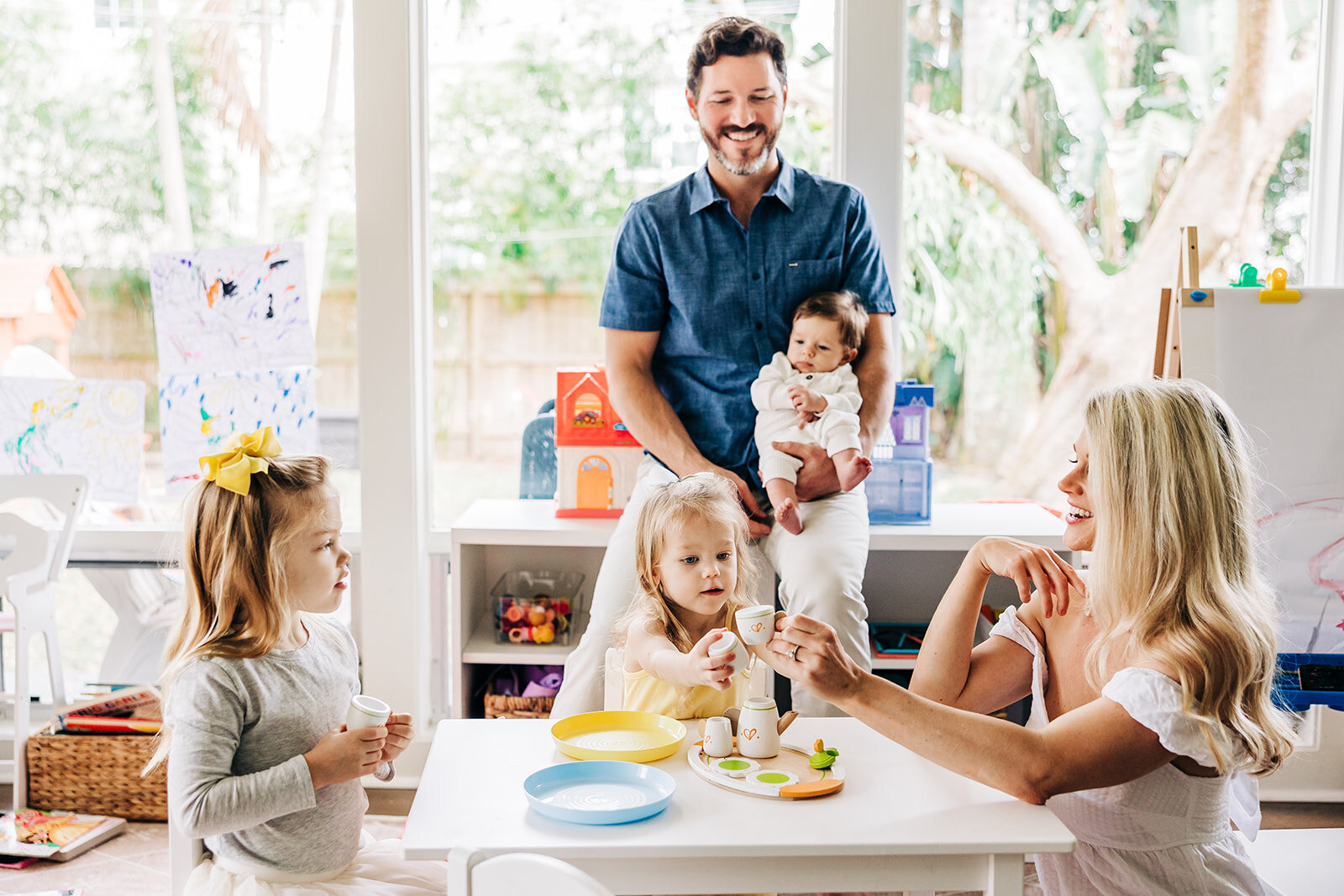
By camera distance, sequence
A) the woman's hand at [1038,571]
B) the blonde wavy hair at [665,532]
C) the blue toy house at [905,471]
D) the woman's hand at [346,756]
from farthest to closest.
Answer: the blue toy house at [905,471], the blonde wavy hair at [665,532], the woman's hand at [1038,571], the woman's hand at [346,756]

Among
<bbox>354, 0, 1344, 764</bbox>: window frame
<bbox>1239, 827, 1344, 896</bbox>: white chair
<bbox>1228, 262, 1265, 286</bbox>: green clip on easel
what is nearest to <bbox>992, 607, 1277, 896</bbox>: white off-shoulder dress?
<bbox>1239, 827, 1344, 896</bbox>: white chair

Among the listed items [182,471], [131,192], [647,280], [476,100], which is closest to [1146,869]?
[647,280]

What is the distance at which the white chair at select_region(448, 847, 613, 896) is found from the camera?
0.85 m

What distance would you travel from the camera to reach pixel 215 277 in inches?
122

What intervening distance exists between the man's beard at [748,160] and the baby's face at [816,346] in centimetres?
38

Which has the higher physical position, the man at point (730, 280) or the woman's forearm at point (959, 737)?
the man at point (730, 280)

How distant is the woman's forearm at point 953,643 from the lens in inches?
67.2

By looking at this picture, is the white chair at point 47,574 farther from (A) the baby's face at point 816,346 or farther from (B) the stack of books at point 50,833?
(A) the baby's face at point 816,346

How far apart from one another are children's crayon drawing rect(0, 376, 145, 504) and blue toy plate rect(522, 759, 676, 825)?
2312 mm

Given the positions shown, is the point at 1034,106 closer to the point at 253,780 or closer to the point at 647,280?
the point at 647,280

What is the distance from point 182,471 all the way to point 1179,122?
116 inches

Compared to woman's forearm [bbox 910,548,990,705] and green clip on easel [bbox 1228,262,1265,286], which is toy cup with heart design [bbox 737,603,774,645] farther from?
green clip on easel [bbox 1228,262,1265,286]

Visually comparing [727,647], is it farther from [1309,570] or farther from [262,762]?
[1309,570]

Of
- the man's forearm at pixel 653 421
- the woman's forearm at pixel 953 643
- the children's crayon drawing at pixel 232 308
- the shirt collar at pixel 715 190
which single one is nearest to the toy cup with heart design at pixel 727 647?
the woman's forearm at pixel 953 643
